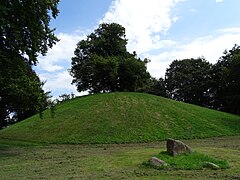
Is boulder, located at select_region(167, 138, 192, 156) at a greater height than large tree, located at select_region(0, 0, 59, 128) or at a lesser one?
lesser

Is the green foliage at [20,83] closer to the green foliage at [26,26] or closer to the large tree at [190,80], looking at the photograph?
the green foliage at [26,26]

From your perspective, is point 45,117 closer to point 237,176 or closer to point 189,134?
point 189,134

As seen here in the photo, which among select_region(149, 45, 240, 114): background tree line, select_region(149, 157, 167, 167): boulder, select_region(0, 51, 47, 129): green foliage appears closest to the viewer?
select_region(149, 157, 167, 167): boulder

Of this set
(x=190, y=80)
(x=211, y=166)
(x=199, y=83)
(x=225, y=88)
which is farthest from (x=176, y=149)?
(x=190, y=80)

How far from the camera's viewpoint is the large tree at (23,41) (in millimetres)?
16422

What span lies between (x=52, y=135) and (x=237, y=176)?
19296 millimetres

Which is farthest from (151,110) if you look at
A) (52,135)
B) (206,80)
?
(206,80)

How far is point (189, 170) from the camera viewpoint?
36.3ft

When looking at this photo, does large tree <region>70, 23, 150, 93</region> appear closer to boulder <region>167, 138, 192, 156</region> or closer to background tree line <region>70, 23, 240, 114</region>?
background tree line <region>70, 23, 240, 114</region>

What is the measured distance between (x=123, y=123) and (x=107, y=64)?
14264mm

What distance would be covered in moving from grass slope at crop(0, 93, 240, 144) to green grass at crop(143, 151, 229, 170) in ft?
40.3

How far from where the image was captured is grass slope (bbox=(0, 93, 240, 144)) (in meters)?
26.0

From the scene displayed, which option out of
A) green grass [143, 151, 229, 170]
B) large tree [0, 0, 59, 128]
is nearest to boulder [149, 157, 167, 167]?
green grass [143, 151, 229, 170]

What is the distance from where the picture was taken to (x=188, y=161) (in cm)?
1209
